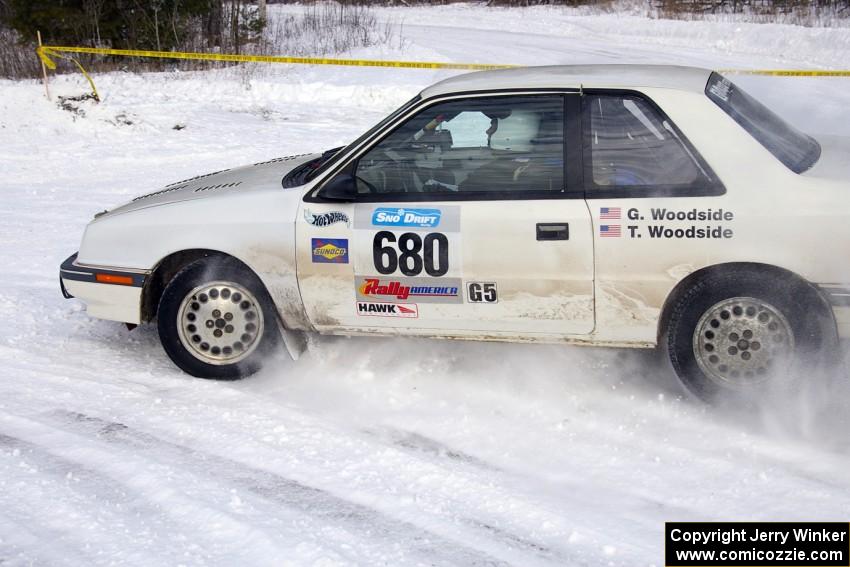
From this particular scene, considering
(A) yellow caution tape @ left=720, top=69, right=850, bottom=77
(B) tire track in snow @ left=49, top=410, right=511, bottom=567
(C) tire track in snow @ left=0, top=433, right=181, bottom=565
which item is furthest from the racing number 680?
(A) yellow caution tape @ left=720, top=69, right=850, bottom=77

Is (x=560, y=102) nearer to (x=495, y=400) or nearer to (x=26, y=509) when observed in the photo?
(x=495, y=400)

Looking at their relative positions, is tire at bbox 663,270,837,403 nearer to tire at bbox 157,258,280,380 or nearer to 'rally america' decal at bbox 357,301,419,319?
'rally america' decal at bbox 357,301,419,319

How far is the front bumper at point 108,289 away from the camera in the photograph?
529cm

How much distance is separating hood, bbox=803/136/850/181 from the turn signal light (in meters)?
3.70

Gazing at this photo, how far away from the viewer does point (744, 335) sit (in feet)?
14.6

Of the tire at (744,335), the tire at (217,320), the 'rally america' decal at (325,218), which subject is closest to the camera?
the tire at (744,335)

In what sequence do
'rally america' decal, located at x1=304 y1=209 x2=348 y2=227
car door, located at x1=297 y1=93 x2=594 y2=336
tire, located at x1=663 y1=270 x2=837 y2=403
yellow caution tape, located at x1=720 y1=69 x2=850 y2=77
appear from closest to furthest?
1. tire, located at x1=663 y1=270 x2=837 y2=403
2. car door, located at x1=297 y1=93 x2=594 y2=336
3. 'rally america' decal, located at x1=304 y1=209 x2=348 y2=227
4. yellow caution tape, located at x1=720 y1=69 x2=850 y2=77

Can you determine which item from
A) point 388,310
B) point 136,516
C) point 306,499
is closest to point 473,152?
point 388,310

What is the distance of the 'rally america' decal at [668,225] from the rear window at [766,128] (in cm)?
45

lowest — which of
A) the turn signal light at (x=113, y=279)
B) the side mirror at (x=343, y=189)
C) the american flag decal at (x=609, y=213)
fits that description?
the turn signal light at (x=113, y=279)

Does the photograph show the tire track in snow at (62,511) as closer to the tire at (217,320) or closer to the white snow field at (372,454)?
the white snow field at (372,454)

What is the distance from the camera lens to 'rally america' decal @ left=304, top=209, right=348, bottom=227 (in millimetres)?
4855

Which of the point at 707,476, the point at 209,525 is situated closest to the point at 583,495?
the point at 707,476

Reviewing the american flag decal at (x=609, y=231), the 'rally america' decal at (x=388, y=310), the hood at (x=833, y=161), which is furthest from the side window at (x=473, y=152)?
the hood at (x=833, y=161)
